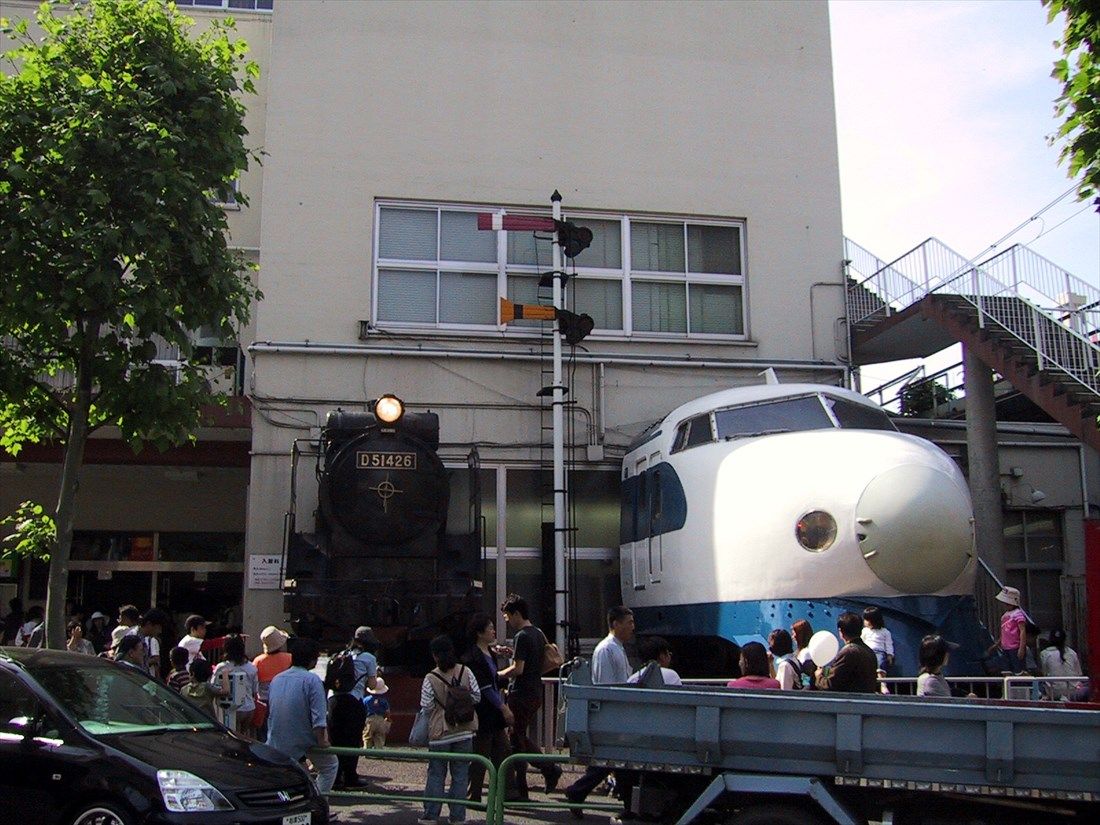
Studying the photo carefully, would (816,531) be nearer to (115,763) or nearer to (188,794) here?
(188,794)

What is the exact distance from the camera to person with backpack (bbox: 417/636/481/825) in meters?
8.54

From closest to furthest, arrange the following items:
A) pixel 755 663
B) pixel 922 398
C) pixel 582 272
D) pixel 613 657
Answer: pixel 755 663
pixel 613 657
pixel 582 272
pixel 922 398

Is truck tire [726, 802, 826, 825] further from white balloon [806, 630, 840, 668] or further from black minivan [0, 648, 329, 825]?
white balloon [806, 630, 840, 668]

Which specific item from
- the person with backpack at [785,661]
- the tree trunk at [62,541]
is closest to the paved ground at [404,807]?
the person with backpack at [785,661]

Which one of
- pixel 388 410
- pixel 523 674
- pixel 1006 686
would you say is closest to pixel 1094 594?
pixel 1006 686

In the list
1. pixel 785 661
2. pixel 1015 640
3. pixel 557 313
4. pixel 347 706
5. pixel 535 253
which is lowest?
pixel 347 706

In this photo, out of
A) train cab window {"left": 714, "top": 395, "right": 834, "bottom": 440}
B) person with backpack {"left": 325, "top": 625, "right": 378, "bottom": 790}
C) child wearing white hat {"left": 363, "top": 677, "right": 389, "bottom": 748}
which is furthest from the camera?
train cab window {"left": 714, "top": 395, "right": 834, "bottom": 440}

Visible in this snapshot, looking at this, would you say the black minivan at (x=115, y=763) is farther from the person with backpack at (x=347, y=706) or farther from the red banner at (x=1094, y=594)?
the red banner at (x=1094, y=594)

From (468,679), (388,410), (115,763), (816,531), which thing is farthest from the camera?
(388,410)

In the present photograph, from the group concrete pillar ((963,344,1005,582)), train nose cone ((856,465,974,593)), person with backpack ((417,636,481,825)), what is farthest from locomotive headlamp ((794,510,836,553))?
concrete pillar ((963,344,1005,582))

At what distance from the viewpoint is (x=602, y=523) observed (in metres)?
15.8

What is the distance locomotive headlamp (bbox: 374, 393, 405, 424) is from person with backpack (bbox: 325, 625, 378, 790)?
3.08m

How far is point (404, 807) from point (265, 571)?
577cm

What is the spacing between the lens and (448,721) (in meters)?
8.62
